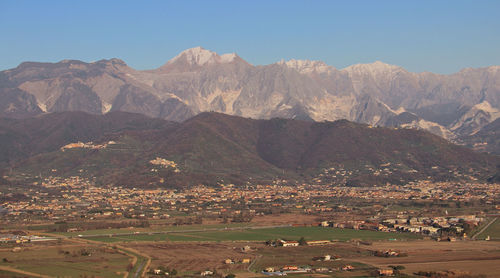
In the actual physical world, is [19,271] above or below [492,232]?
below

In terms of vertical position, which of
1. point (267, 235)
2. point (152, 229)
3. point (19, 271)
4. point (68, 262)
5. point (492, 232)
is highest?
point (492, 232)

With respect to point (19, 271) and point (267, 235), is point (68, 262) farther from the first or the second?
point (267, 235)

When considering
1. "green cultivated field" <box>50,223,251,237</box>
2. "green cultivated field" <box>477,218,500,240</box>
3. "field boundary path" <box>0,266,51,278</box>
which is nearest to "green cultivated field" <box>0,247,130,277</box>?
"field boundary path" <box>0,266,51,278</box>

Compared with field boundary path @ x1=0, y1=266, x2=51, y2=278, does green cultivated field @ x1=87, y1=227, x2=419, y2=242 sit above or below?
above

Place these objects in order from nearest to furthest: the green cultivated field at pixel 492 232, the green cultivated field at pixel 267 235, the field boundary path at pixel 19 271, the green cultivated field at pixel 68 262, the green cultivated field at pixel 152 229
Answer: the field boundary path at pixel 19 271, the green cultivated field at pixel 68 262, the green cultivated field at pixel 492 232, the green cultivated field at pixel 267 235, the green cultivated field at pixel 152 229

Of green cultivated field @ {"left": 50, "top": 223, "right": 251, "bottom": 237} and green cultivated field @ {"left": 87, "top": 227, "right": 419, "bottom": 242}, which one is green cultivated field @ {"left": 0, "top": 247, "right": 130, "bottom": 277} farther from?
green cultivated field @ {"left": 50, "top": 223, "right": 251, "bottom": 237}

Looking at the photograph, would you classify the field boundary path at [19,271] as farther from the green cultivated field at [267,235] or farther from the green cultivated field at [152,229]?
the green cultivated field at [152,229]

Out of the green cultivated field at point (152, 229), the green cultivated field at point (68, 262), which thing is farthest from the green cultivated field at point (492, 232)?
the green cultivated field at point (68, 262)

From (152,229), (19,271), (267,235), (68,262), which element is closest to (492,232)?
(267,235)

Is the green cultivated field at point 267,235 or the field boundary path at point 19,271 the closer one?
the field boundary path at point 19,271
